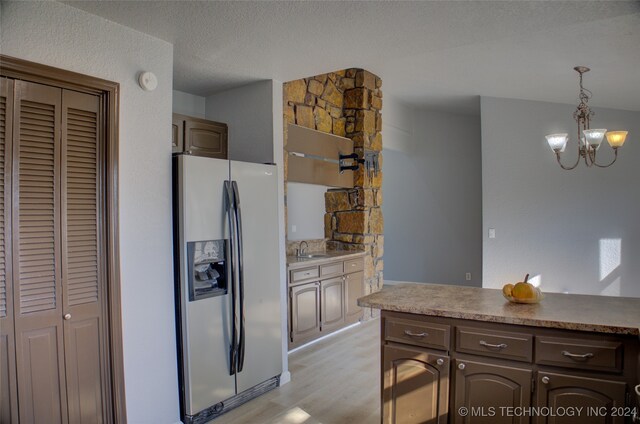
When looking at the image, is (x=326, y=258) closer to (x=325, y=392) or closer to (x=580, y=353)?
(x=325, y=392)

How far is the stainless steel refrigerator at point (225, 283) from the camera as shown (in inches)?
108

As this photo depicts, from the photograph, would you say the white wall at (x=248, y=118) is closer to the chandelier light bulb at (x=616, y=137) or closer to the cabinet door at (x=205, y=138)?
the cabinet door at (x=205, y=138)

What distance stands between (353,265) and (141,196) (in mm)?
3153

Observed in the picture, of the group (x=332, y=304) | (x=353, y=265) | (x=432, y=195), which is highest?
(x=432, y=195)

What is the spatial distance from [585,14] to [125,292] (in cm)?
297

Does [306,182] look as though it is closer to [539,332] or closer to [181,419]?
[181,419]

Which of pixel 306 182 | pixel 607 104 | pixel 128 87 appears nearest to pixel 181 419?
pixel 128 87

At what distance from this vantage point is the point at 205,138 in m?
3.63

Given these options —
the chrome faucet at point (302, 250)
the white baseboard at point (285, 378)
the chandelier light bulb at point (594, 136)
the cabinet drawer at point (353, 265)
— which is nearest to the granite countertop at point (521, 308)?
the white baseboard at point (285, 378)

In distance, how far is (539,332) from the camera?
1.96 m

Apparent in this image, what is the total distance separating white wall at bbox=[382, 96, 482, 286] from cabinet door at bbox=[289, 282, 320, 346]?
314 centimetres

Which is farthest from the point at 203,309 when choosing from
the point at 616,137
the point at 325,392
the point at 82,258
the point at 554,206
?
the point at 554,206

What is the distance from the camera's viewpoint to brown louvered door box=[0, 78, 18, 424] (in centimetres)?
197

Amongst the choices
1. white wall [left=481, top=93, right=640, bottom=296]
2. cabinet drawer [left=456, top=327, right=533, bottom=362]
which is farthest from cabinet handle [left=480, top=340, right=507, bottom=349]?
white wall [left=481, top=93, right=640, bottom=296]
